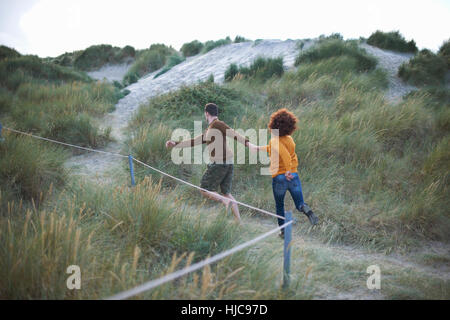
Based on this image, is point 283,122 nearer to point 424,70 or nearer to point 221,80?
point 221,80

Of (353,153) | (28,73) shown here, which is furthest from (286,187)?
(28,73)

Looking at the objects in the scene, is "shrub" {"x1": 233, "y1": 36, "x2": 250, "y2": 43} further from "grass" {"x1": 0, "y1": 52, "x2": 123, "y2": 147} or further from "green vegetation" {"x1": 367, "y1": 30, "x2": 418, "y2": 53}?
"grass" {"x1": 0, "y1": 52, "x2": 123, "y2": 147}

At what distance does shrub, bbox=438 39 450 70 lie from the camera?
36.0 feet

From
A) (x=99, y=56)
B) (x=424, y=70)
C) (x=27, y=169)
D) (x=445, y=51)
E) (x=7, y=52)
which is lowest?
(x=27, y=169)

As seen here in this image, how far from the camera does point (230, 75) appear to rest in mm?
10914

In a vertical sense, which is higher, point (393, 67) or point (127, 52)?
point (127, 52)

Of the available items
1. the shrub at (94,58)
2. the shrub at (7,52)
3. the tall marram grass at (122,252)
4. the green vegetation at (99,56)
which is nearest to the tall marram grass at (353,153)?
the tall marram grass at (122,252)

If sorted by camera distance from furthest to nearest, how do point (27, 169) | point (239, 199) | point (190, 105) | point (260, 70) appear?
point (260, 70)
point (190, 105)
point (239, 199)
point (27, 169)

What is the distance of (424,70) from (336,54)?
303cm

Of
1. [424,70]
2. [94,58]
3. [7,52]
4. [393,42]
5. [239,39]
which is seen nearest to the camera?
[424,70]

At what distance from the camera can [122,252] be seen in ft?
8.54

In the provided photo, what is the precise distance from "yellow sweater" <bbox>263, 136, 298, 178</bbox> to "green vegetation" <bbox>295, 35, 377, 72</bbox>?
7.94 meters

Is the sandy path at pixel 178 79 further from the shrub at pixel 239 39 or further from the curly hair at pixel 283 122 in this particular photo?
the curly hair at pixel 283 122
